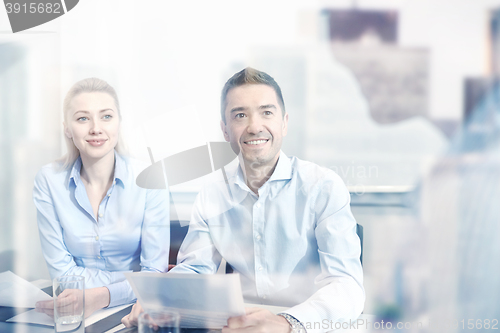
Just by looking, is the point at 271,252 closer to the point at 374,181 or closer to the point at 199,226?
the point at 199,226

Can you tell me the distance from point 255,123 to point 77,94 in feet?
1.98

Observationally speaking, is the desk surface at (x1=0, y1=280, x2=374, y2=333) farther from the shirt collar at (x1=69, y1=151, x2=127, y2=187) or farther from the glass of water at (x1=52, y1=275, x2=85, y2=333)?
the shirt collar at (x1=69, y1=151, x2=127, y2=187)

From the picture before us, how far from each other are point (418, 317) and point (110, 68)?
1197 millimetres

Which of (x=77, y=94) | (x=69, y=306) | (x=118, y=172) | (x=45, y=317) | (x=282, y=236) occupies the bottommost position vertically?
(x=45, y=317)

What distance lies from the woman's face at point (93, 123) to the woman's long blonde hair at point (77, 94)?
10 mm

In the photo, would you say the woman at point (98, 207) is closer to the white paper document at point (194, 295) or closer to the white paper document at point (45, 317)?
the white paper document at point (45, 317)

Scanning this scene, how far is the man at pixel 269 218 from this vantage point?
1.11 m

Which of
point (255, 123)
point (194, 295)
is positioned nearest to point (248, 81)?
point (255, 123)

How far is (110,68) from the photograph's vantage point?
1244 millimetres

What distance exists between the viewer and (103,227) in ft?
4.17

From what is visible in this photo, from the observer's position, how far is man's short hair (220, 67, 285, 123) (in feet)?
3.74

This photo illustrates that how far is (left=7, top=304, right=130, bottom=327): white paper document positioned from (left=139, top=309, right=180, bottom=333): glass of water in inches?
12.5

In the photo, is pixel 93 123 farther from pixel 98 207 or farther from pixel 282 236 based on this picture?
pixel 282 236

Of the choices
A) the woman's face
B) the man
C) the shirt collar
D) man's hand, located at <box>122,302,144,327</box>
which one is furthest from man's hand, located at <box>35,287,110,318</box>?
the woman's face
